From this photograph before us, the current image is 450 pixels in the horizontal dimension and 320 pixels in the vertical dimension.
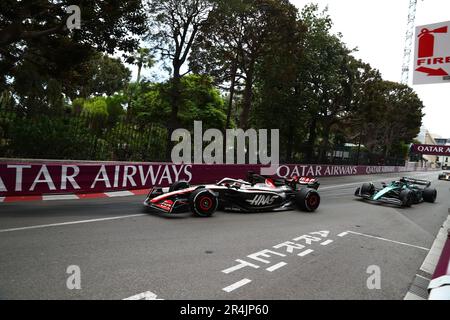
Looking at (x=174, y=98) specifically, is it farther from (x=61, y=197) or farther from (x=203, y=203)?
(x=203, y=203)

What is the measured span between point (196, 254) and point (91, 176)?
636 cm

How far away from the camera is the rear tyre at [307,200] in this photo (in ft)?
30.9

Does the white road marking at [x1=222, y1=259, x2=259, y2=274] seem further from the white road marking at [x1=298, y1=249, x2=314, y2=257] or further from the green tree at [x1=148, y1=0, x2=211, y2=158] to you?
the green tree at [x1=148, y1=0, x2=211, y2=158]

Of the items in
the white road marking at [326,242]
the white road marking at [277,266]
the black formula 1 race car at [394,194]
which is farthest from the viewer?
the black formula 1 race car at [394,194]

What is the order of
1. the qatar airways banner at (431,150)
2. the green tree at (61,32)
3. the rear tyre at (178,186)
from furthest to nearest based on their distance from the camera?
the qatar airways banner at (431,150) → the green tree at (61,32) → the rear tyre at (178,186)

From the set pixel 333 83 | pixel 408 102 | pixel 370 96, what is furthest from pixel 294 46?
pixel 408 102

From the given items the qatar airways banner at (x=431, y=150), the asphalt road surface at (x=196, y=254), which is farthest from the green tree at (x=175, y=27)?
the qatar airways banner at (x=431, y=150)

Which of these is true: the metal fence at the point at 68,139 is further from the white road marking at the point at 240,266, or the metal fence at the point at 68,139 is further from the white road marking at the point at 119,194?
the white road marking at the point at 240,266

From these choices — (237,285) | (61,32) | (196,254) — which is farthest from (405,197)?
(61,32)

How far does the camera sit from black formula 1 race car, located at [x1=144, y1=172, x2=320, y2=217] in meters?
7.39

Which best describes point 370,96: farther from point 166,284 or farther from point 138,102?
point 166,284

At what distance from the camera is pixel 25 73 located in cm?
1517

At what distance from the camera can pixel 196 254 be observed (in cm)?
496

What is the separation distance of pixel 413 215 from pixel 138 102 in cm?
2449
